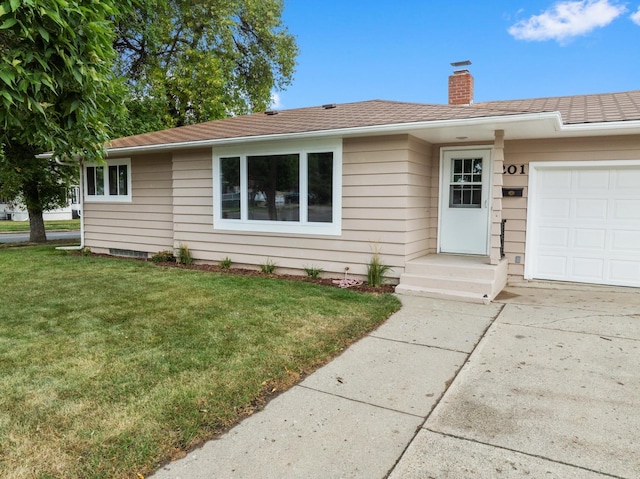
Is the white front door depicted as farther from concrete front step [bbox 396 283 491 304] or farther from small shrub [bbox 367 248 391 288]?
concrete front step [bbox 396 283 491 304]

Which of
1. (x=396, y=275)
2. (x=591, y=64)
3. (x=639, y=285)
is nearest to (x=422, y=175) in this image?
(x=396, y=275)

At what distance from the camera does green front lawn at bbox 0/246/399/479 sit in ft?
8.43

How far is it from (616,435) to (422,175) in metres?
5.31

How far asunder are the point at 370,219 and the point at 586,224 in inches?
135

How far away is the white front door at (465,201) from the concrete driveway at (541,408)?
2.65 meters

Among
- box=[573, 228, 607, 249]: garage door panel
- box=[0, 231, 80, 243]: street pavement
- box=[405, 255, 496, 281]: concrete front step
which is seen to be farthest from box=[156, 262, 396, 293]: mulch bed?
box=[0, 231, 80, 243]: street pavement

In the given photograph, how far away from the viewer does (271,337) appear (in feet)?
14.5

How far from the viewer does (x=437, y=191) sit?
7.89 meters

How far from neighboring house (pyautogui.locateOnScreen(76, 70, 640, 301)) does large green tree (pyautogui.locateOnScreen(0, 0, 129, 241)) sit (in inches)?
158

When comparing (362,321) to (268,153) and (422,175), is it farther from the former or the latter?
(268,153)

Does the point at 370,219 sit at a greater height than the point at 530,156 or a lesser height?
lesser

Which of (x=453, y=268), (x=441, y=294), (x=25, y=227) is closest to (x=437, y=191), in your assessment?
(x=453, y=268)

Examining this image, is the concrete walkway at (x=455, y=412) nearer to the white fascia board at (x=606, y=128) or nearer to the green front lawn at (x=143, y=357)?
the green front lawn at (x=143, y=357)

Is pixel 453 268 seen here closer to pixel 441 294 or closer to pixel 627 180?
pixel 441 294
